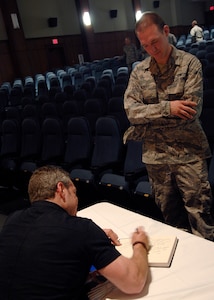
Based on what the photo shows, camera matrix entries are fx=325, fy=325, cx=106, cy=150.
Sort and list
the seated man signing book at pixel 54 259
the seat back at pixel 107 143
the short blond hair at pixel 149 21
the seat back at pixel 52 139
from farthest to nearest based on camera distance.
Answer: the seat back at pixel 52 139 → the seat back at pixel 107 143 → the short blond hair at pixel 149 21 → the seated man signing book at pixel 54 259

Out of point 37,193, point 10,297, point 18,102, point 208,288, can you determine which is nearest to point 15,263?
point 10,297

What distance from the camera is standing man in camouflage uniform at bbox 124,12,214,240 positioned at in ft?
6.11

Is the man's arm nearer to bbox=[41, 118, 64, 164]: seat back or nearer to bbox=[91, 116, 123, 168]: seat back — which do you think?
bbox=[91, 116, 123, 168]: seat back

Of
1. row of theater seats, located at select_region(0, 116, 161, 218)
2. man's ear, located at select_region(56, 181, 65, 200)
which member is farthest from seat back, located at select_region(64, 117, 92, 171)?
man's ear, located at select_region(56, 181, 65, 200)

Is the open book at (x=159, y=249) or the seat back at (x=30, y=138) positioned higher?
the open book at (x=159, y=249)

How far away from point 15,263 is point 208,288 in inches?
28.6

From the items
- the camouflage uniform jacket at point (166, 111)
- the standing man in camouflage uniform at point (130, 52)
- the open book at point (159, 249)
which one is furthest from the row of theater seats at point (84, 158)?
the standing man in camouflage uniform at point (130, 52)

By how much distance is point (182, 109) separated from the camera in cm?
179

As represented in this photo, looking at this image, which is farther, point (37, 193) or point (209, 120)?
point (209, 120)

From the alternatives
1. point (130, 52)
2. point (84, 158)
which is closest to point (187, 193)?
point (84, 158)

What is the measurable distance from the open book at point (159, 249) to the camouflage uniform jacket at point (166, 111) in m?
0.61

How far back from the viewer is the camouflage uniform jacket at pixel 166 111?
1890 mm

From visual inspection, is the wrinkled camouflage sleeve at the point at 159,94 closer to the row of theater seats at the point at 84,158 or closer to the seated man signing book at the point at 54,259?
the seated man signing book at the point at 54,259

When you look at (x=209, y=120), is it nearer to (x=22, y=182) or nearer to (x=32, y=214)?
(x=22, y=182)
